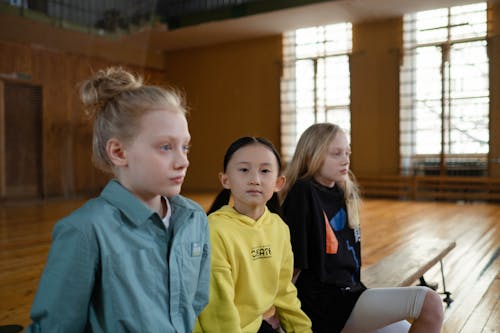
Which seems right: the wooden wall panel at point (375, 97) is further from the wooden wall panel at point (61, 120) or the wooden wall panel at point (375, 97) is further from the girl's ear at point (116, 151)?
the girl's ear at point (116, 151)

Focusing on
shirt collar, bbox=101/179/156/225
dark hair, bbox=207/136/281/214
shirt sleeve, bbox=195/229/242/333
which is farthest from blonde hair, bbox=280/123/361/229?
shirt collar, bbox=101/179/156/225

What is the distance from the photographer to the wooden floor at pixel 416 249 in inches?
134

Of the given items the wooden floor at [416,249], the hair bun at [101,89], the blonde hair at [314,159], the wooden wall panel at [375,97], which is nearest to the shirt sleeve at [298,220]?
the blonde hair at [314,159]

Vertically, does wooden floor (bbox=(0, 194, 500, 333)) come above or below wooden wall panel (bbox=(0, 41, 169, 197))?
below

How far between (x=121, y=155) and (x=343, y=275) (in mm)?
1384

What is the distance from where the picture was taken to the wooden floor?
3.41 m

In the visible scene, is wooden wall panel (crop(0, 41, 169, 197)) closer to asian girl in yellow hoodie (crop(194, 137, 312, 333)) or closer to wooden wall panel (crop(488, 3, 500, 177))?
wooden wall panel (crop(488, 3, 500, 177))

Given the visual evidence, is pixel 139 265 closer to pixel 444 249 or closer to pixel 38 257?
pixel 444 249

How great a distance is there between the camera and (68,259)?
1194 mm

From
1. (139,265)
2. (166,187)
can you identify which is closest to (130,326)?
(139,265)

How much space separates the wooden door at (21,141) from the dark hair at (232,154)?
11.4 meters

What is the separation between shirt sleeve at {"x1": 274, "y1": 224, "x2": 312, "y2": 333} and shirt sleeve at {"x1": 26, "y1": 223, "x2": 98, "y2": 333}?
90cm

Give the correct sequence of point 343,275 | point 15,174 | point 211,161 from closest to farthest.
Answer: point 343,275 → point 15,174 → point 211,161

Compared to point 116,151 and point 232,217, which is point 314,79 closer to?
point 232,217
